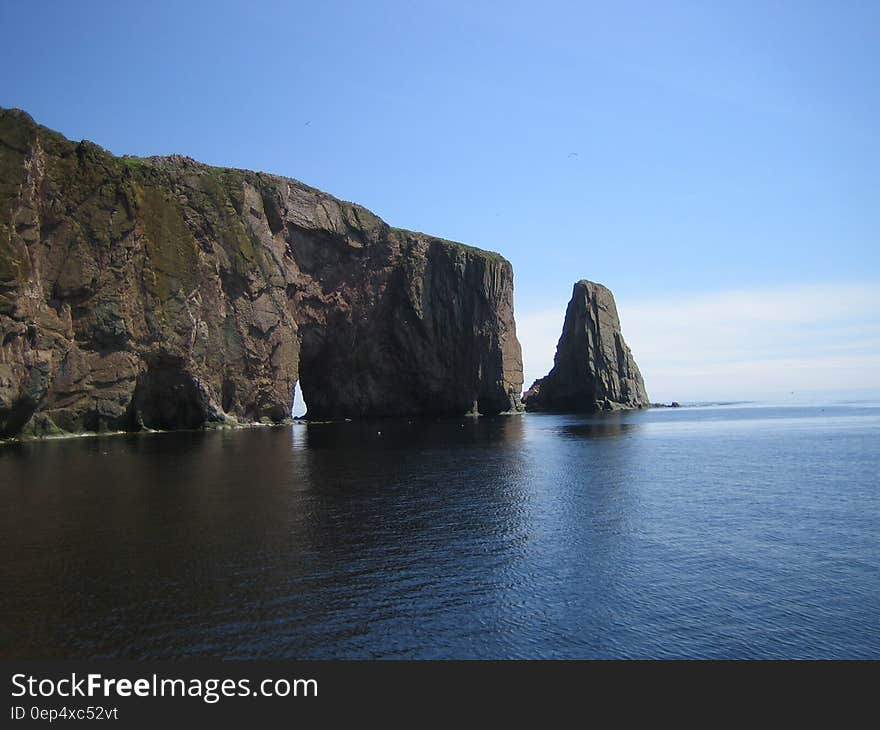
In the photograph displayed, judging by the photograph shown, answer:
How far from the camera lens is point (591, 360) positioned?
6934 inches

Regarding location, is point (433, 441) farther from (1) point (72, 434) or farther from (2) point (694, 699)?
(2) point (694, 699)

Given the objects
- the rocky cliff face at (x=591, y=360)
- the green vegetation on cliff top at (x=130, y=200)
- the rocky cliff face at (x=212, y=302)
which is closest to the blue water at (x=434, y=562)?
the rocky cliff face at (x=212, y=302)

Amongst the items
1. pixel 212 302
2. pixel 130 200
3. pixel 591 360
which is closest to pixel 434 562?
pixel 130 200

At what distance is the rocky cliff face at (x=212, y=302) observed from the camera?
67250 millimetres

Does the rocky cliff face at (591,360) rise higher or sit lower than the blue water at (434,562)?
higher

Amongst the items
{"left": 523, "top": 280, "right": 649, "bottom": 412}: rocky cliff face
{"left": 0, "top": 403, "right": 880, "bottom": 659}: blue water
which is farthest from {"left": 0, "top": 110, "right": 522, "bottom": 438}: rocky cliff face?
{"left": 523, "top": 280, "right": 649, "bottom": 412}: rocky cliff face

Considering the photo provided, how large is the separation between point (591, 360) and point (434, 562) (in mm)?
159595

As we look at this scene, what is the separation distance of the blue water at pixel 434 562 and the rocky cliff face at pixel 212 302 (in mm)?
27075

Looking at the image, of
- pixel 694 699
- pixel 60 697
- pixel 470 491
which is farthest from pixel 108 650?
pixel 470 491

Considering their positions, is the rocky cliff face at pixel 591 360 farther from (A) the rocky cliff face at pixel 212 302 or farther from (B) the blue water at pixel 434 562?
(B) the blue water at pixel 434 562

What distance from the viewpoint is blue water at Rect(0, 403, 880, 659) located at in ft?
50.7

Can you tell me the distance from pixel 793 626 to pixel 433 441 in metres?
58.9

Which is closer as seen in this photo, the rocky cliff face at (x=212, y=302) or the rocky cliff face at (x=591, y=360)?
the rocky cliff face at (x=212, y=302)

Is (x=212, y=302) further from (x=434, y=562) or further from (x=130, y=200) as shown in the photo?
(x=434, y=562)
